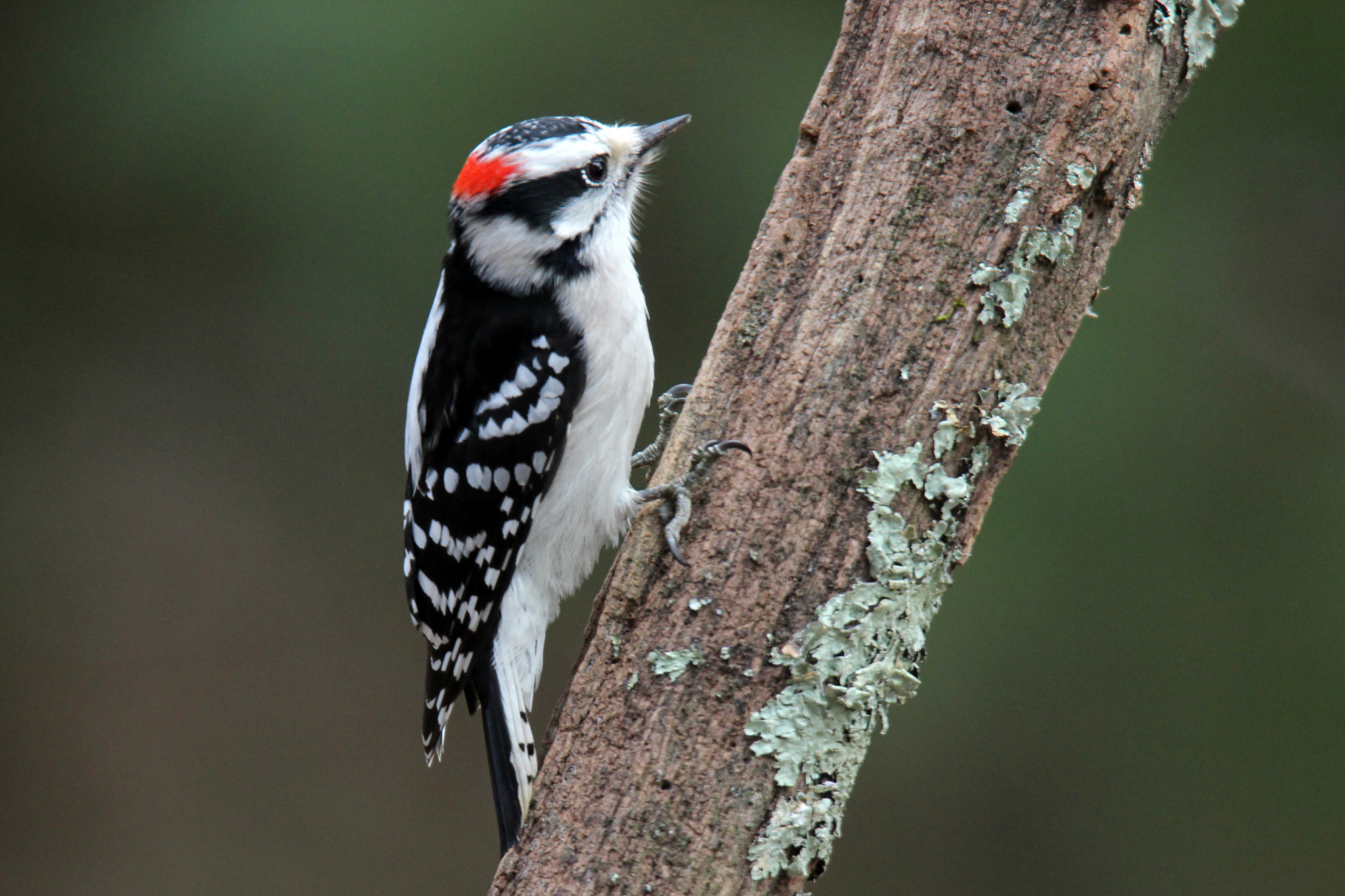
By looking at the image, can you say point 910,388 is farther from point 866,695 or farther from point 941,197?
point 866,695

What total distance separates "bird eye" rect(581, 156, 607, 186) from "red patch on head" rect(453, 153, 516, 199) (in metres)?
0.14

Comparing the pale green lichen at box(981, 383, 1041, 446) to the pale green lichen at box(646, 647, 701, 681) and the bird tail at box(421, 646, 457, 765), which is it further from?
the bird tail at box(421, 646, 457, 765)

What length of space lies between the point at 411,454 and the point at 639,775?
1.00m

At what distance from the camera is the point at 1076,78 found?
1533 mm

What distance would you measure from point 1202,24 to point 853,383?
0.72 metres

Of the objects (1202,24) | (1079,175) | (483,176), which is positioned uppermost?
(1202,24)

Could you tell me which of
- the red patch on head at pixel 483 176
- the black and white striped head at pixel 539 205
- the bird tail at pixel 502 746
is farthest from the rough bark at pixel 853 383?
the red patch on head at pixel 483 176

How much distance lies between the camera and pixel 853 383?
5.12ft

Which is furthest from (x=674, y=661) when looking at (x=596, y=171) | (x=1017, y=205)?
(x=596, y=171)

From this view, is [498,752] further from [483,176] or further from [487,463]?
[483,176]

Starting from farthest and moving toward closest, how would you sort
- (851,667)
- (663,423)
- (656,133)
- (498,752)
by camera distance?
(663,423) → (656,133) → (498,752) → (851,667)

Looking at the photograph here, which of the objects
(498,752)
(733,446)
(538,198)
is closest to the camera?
(733,446)

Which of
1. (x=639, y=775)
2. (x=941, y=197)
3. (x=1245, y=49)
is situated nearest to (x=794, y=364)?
(x=941, y=197)

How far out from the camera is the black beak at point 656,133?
223 centimetres
